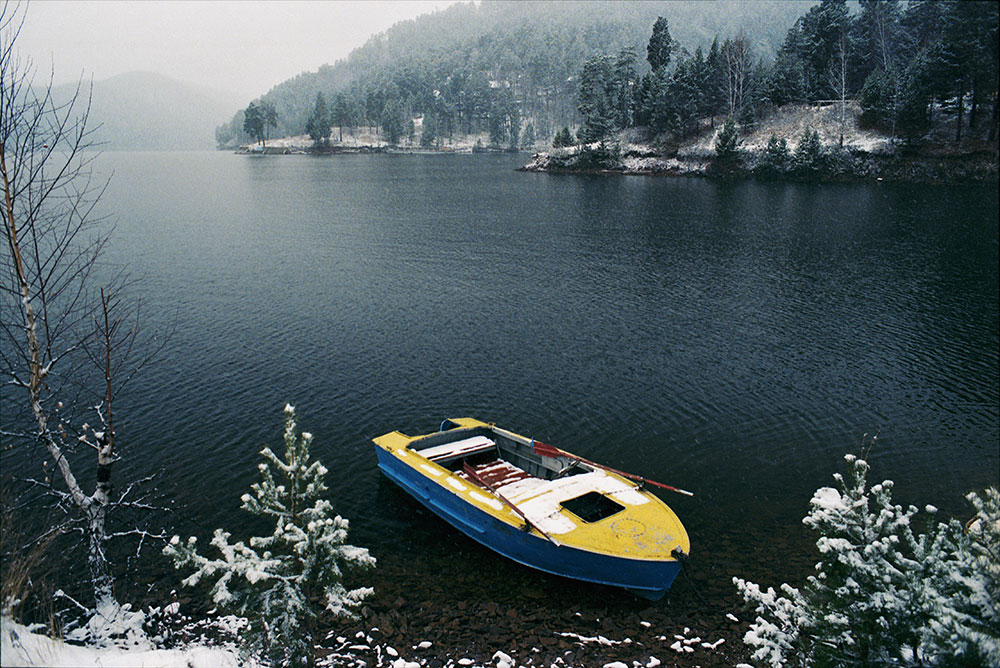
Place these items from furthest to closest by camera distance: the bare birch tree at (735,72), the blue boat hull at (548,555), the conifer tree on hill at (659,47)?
the conifer tree on hill at (659,47) → the bare birch tree at (735,72) → the blue boat hull at (548,555)

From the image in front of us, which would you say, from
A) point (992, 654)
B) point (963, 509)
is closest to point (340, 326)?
point (963, 509)

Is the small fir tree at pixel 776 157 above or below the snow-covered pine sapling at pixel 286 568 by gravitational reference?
above

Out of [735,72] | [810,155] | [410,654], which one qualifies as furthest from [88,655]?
[735,72]

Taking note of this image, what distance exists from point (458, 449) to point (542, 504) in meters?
5.61

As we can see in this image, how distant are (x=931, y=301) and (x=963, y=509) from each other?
27.9 metres

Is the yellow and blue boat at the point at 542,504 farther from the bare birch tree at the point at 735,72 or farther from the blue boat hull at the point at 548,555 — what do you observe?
the bare birch tree at the point at 735,72

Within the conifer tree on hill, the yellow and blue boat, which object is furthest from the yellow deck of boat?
the conifer tree on hill

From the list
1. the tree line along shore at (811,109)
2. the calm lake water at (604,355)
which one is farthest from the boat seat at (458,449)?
the tree line along shore at (811,109)

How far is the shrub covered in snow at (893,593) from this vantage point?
8508 millimetres

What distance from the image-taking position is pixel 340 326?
135ft

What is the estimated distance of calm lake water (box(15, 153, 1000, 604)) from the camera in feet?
78.4

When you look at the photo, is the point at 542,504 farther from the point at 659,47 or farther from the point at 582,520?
the point at 659,47

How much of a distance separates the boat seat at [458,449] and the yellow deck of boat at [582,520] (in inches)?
28.6

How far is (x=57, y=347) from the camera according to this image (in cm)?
3466
